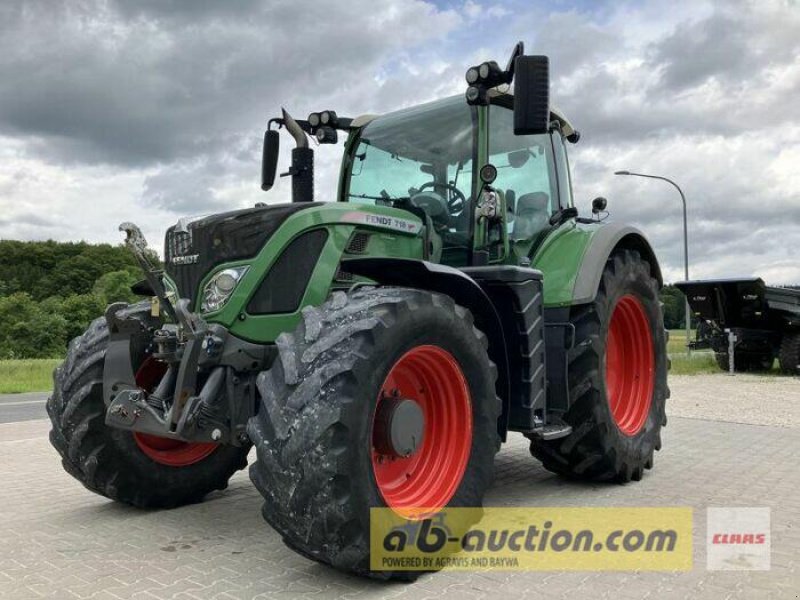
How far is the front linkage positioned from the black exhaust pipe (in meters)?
1.89

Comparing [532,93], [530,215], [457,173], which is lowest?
[530,215]

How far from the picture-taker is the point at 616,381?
5.80 metres

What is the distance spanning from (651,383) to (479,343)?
2712mm

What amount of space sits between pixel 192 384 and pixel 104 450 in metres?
1.18

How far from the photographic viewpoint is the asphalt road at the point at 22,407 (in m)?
10.7

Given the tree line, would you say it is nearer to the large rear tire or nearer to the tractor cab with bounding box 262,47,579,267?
the tractor cab with bounding box 262,47,579,267

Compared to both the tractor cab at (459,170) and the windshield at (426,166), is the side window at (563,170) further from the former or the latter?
the windshield at (426,166)

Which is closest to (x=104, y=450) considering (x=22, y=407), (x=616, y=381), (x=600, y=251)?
(x=600, y=251)

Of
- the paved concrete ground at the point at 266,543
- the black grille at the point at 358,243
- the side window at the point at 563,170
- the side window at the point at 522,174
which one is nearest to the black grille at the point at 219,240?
the black grille at the point at 358,243

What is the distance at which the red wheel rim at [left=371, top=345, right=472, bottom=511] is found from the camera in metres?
3.60

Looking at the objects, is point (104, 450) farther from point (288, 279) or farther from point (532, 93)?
point (532, 93)

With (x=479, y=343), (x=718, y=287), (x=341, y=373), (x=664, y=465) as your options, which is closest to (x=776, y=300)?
(x=718, y=287)

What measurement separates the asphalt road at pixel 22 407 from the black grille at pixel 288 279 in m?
8.06

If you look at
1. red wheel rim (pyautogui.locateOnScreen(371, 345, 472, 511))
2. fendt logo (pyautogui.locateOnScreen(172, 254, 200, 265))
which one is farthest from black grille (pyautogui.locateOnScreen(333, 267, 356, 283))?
fendt logo (pyautogui.locateOnScreen(172, 254, 200, 265))
